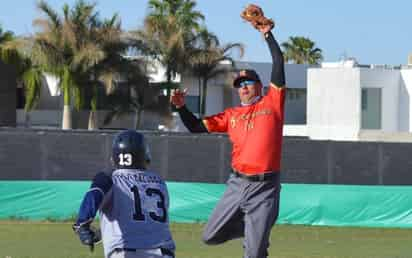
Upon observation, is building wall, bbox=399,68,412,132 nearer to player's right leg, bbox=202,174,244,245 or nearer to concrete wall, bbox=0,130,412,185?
concrete wall, bbox=0,130,412,185

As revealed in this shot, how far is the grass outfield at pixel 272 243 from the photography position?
1652 cm

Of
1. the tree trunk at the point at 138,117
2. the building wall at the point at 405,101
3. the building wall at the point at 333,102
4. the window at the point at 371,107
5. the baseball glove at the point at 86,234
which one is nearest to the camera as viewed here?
the baseball glove at the point at 86,234

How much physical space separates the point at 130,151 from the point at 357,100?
194 feet

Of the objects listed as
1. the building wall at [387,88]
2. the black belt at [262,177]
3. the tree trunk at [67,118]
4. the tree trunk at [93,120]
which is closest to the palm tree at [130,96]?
the tree trunk at [93,120]

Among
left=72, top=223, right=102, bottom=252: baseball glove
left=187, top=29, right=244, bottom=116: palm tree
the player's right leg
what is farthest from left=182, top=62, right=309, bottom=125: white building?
left=72, top=223, right=102, bottom=252: baseball glove

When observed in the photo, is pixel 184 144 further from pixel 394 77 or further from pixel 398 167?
pixel 394 77

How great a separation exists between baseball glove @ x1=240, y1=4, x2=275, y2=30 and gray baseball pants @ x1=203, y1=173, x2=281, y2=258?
1369 millimetres

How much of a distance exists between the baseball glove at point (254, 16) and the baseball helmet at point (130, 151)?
293cm

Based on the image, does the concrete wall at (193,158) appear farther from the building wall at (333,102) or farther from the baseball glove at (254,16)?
the building wall at (333,102)

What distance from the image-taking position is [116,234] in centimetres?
692

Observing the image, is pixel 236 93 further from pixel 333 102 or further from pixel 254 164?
pixel 254 164

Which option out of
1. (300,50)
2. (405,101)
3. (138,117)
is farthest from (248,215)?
(300,50)

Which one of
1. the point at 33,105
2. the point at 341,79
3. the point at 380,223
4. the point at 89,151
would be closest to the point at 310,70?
the point at 341,79

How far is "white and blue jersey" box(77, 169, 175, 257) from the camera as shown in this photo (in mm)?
6883
